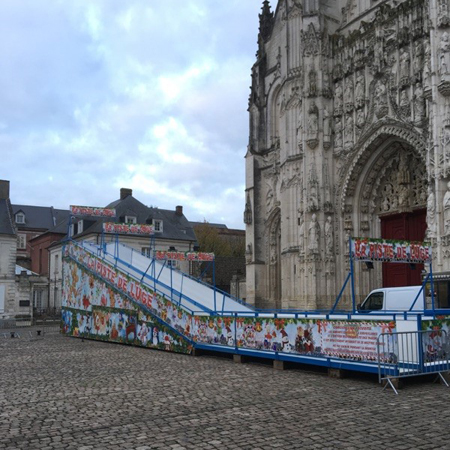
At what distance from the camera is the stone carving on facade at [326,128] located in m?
24.8

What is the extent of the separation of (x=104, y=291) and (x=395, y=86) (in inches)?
548

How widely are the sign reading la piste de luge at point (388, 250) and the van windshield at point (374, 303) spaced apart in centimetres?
223

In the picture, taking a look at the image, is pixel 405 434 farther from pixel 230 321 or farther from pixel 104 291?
pixel 104 291

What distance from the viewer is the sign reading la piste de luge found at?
1170 cm

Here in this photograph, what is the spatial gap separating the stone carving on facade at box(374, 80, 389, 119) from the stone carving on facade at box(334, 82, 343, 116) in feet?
7.67

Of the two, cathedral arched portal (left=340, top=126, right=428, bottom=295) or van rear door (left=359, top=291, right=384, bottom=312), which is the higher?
cathedral arched portal (left=340, top=126, right=428, bottom=295)

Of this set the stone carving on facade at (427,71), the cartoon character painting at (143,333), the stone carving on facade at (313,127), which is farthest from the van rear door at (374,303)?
the stone carving on facade at (313,127)

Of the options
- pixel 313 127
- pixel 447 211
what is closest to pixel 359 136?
pixel 313 127

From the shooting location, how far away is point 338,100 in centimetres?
2498

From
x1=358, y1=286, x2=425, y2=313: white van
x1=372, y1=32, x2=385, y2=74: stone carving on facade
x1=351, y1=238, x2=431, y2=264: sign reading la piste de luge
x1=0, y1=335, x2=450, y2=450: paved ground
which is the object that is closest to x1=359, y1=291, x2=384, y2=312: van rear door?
x1=358, y1=286, x2=425, y2=313: white van

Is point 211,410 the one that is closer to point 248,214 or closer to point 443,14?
point 443,14

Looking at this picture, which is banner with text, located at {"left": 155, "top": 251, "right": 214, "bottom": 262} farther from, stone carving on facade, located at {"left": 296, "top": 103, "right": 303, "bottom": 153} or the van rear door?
the van rear door

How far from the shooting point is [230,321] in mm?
13562

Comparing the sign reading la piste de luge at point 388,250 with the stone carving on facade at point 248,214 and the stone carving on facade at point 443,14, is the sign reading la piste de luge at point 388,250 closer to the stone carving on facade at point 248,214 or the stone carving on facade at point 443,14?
the stone carving on facade at point 443,14
